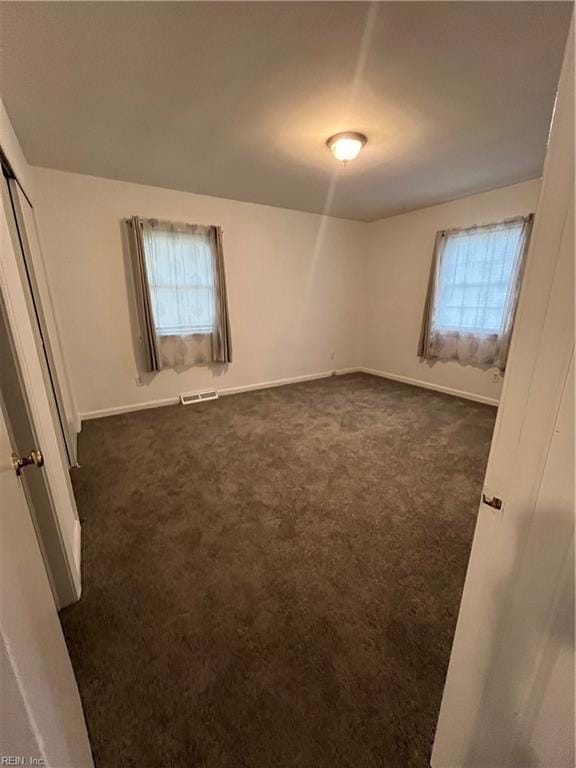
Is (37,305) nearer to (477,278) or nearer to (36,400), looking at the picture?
(36,400)

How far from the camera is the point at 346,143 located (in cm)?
227

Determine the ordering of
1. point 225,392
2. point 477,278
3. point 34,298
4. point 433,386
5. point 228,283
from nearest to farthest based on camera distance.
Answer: point 34,298 → point 477,278 → point 228,283 → point 225,392 → point 433,386

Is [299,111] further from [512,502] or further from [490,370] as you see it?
[490,370]

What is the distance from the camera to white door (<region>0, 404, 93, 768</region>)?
478mm

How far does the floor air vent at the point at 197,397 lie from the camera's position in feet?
13.0

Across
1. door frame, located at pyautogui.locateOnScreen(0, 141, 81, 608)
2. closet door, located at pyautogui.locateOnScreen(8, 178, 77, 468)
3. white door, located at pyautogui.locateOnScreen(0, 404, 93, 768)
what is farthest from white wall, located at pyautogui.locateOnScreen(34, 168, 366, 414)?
white door, located at pyautogui.locateOnScreen(0, 404, 93, 768)

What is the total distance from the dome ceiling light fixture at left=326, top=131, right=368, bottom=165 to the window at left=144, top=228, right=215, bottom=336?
187 centimetres

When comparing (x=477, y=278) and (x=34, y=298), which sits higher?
(x=477, y=278)

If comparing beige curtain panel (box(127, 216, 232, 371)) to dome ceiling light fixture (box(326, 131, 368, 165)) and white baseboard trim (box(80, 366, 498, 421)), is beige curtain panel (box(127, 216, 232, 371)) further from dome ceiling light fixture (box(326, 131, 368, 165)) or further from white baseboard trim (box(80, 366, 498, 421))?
dome ceiling light fixture (box(326, 131, 368, 165))

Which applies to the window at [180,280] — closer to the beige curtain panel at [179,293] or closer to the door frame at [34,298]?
the beige curtain panel at [179,293]

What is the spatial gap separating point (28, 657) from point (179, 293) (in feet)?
11.6

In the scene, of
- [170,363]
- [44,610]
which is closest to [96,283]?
[170,363]

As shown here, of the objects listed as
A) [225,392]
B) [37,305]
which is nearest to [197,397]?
[225,392]

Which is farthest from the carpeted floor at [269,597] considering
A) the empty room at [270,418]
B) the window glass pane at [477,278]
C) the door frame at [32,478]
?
the window glass pane at [477,278]
